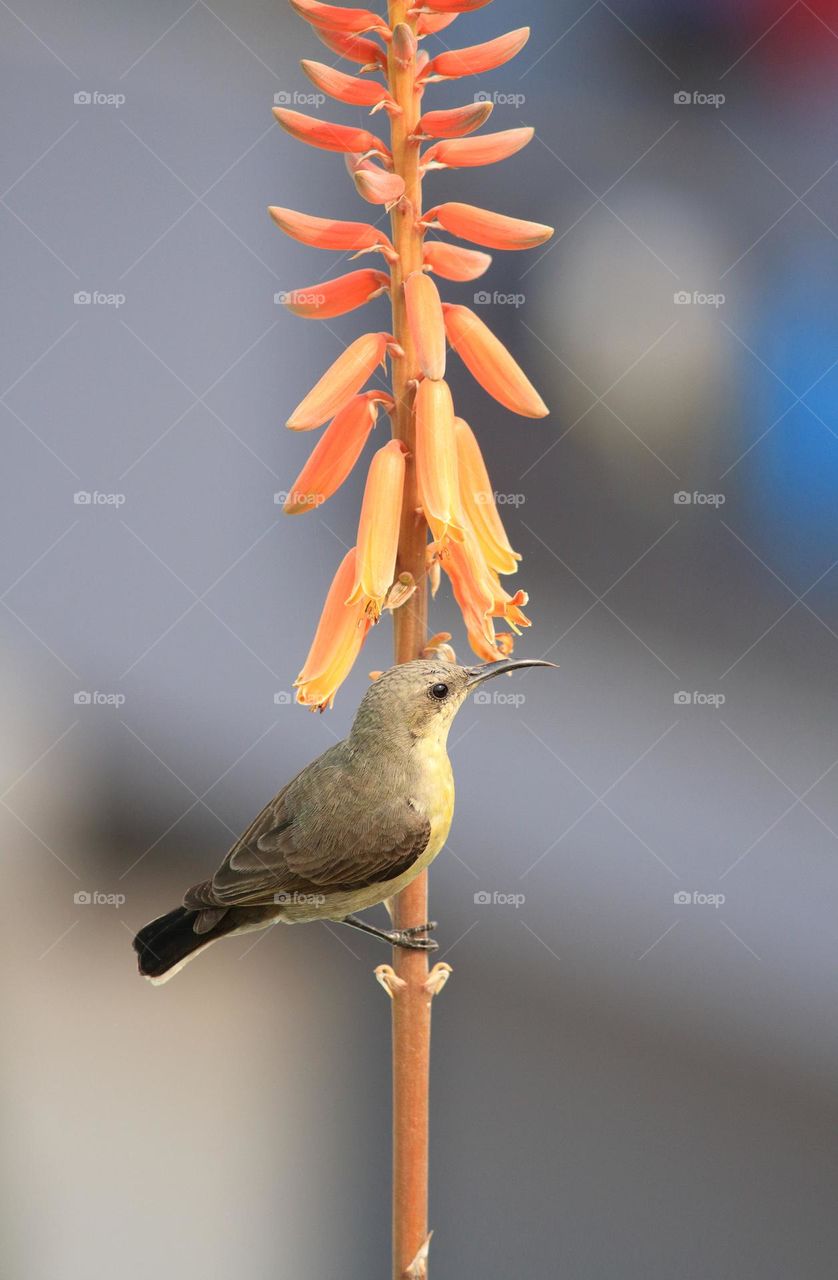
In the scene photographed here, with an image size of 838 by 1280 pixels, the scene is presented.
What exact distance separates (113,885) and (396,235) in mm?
1397

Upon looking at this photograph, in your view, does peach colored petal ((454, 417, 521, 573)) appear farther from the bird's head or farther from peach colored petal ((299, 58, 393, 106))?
peach colored petal ((299, 58, 393, 106))

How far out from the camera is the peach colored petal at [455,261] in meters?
1.08

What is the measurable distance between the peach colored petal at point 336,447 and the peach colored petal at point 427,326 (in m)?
0.10

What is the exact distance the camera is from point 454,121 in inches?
41.0

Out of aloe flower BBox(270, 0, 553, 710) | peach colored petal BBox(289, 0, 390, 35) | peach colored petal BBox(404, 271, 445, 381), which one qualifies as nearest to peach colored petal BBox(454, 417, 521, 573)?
aloe flower BBox(270, 0, 553, 710)

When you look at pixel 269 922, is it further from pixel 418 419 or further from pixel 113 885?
pixel 113 885

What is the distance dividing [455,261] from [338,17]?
0.78 feet

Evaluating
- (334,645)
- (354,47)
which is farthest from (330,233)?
(334,645)

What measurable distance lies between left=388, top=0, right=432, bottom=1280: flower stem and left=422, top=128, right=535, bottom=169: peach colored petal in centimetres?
2

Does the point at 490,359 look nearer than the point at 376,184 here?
No

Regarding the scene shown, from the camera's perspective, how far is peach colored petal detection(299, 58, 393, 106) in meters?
1.04

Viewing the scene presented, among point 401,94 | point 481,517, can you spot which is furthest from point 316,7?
point 481,517

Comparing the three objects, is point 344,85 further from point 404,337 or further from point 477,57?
point 404,337

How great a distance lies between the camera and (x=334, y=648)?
112 cm
